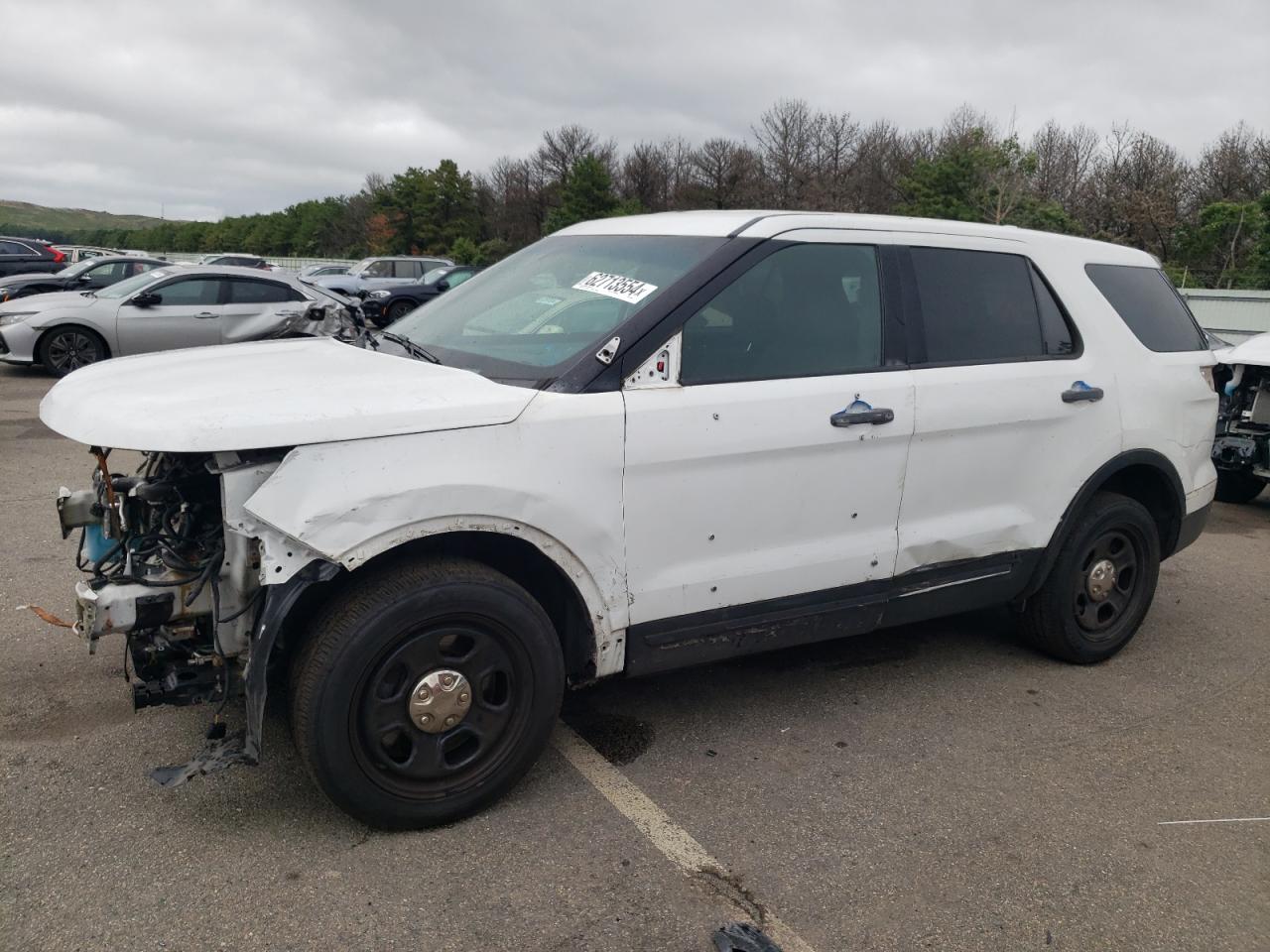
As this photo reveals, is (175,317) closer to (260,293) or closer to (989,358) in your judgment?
(260,293)

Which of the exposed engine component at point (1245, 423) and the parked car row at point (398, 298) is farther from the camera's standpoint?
the parked car row at point (398, 298)

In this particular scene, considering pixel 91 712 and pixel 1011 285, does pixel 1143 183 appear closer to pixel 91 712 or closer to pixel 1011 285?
pixel 1011 285

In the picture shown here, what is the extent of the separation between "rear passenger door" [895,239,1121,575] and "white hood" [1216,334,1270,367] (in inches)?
163

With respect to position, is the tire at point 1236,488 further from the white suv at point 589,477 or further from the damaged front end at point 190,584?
the damaged front end at point 190,584

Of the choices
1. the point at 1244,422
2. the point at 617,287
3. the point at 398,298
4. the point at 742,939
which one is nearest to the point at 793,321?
the point at 617,287

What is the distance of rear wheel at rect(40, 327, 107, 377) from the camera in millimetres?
12477

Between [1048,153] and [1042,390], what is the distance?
49971mm

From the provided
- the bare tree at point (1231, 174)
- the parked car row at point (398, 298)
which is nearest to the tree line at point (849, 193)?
the bare tree at point (1231, 174)

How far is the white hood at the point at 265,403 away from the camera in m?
2.67

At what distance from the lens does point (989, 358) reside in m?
3.98

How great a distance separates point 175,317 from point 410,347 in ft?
34.0

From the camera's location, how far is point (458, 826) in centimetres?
306

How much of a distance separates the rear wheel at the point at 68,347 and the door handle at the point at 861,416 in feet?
38.1

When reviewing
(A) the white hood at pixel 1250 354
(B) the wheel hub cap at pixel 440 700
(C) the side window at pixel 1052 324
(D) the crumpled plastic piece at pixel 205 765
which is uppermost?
(C) the side window at pixel 1052 324
